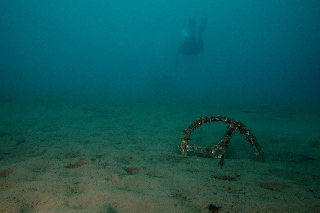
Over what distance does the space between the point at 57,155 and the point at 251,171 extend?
3.95 metres

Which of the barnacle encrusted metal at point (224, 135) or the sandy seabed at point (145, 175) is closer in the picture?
the sandy seabed at point (145, 175)

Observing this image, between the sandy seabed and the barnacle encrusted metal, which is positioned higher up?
the barnacle encrusted metal

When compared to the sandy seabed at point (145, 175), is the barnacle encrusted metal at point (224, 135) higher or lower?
higher

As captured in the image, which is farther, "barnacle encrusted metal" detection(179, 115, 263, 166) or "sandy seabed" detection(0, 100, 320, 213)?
"barnacle encrusted metal" detection(179, 115, 263, 166)

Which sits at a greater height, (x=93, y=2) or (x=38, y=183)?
(x=93, y=2)

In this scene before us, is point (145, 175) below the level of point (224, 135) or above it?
below

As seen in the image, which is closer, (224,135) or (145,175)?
(145,175)

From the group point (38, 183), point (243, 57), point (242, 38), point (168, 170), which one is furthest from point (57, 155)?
point (242, 38)

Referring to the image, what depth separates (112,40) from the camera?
19288 centimetres

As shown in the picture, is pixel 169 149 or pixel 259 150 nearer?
pixel 259 150

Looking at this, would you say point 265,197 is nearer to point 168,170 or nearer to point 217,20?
point 168,170

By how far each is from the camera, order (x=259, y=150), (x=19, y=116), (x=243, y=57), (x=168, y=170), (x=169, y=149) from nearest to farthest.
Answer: (x=168, y=170) < (x=259, y=150) < (x=169, y=149) < (x=19, y=116) < (x=243, y=57)

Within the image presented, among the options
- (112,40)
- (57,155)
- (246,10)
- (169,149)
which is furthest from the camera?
(112,40)

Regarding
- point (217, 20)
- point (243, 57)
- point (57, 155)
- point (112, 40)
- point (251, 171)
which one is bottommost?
point (57, 155)
